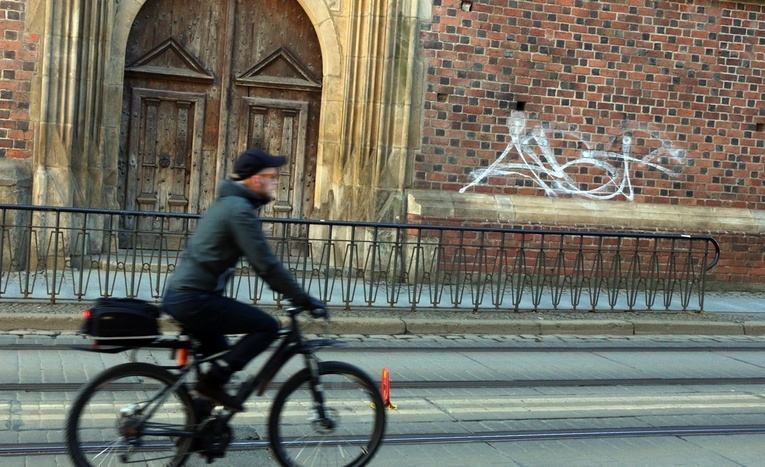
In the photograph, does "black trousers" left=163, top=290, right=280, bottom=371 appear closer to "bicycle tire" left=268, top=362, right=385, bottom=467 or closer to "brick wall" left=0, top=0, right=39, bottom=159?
"bicycle tire" left=268, top=362, right=385, bottom=467

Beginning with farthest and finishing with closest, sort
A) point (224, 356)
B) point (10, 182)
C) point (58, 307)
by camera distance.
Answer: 1. point (10, 182)
2. point (58, 307)
3. point (224, 356)

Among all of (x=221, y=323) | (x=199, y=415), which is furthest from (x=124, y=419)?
(x=221, y=323)

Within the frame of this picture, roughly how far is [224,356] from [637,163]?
10.6 metres

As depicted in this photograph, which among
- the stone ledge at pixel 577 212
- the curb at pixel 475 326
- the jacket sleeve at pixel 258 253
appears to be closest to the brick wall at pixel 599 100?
the stone ledge at pixel 577 212

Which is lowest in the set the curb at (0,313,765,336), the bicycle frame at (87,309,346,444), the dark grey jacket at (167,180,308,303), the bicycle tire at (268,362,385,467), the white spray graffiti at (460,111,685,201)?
the curb at (0,313,765,336)

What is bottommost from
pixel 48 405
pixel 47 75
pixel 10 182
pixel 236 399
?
pixel 48 405

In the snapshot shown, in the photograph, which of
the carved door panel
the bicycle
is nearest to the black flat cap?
the bicycle

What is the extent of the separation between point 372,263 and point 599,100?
5074 mm

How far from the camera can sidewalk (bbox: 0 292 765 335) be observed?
973 centimetres

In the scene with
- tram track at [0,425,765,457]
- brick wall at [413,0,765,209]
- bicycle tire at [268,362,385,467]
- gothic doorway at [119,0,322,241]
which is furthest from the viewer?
brick wall at [413,0,765,209]

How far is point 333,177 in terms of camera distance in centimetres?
1401

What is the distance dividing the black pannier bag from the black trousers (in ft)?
0.42

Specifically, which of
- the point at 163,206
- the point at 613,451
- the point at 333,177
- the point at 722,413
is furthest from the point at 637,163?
the point at 613,451

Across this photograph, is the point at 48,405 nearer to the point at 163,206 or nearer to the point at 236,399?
the point at 236,399
